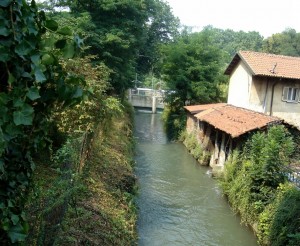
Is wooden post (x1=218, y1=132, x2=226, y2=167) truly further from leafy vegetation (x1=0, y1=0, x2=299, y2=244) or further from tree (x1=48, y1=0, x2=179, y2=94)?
tree (x1=48, y1=0, x2=179, y2=94)

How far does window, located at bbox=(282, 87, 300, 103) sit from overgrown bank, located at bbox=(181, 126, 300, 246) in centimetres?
621

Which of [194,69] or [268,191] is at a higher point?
[194,69]

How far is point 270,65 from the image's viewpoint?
20297mm

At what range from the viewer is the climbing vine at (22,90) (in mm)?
2123

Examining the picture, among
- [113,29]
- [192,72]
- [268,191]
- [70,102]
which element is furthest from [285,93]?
[70,102]

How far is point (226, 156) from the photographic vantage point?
18.2 m

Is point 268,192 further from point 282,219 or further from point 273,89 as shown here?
point 273,89

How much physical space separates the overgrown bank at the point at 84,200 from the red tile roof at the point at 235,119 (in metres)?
5.98

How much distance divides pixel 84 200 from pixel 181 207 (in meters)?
6.38

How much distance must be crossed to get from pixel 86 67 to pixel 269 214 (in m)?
8.02

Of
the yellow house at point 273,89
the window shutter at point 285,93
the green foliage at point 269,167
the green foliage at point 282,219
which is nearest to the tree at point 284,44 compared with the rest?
the yellow house at point 273,89

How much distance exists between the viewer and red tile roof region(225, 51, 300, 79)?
19216 mm

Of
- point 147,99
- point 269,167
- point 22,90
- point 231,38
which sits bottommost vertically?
point 269,167

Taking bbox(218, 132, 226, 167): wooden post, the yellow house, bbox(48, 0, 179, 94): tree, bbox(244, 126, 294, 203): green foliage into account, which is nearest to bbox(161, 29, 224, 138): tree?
bbox(48, 0, 179, 94): tree
